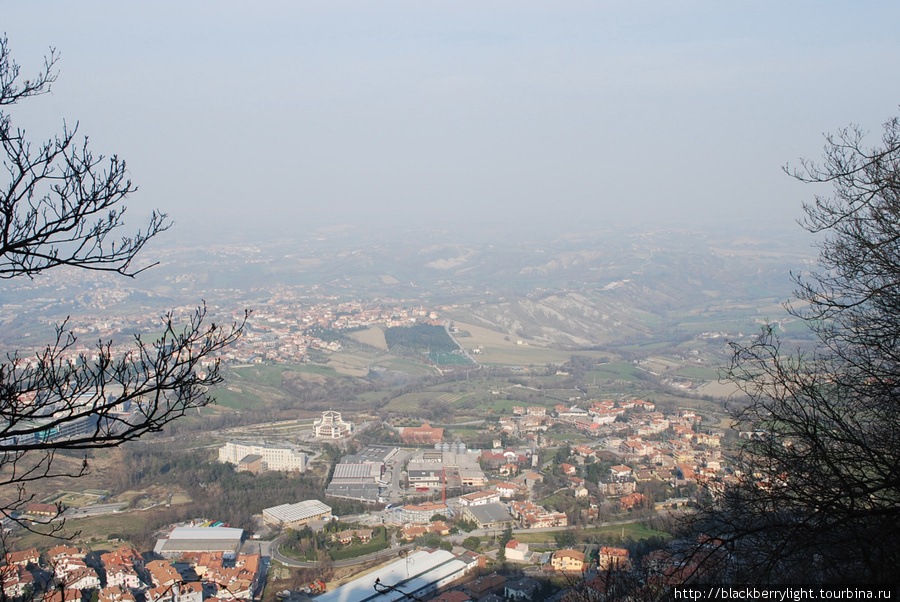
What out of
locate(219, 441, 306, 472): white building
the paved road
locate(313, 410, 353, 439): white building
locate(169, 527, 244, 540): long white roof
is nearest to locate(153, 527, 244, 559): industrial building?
locate(169, 527, 244, 540): long white roof

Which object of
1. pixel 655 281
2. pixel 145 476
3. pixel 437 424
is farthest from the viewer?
pixel 655 281

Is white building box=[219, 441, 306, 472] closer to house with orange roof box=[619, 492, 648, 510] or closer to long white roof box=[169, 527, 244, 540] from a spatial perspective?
long white roof box=[169, 527, 244, 540]

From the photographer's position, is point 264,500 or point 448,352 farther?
point 448,352

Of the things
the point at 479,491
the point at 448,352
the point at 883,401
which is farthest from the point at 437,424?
the point at 883,401

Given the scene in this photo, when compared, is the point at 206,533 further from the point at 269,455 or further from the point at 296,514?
the point at 269,455

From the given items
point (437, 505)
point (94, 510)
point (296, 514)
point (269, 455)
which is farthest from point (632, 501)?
point (94, 510)

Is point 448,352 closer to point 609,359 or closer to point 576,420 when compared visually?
point 609,359

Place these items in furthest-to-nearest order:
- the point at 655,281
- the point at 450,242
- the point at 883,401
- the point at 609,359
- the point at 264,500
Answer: the point at 450,242, the point at 655,281, the point at 609,359, the point at 264,500, the point at 883,401
